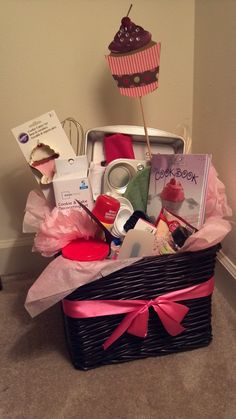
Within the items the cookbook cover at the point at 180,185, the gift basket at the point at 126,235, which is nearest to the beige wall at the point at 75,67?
the gift basket at the point at 126,235

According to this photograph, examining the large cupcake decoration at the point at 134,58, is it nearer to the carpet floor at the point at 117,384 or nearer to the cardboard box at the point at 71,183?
the cardboard box at the point at 71,183

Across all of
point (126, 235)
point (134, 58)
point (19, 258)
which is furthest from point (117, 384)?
point (134, 58)

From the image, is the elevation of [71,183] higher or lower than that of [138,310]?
higher

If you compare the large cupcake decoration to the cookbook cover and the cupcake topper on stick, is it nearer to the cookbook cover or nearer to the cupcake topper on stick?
the cupcake topper on stick

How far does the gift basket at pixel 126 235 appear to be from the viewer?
66 centimetres

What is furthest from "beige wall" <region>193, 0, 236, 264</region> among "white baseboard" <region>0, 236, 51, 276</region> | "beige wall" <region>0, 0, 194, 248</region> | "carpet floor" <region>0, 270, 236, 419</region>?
"white baseboard" <region>0, 236, 51, 276</region>

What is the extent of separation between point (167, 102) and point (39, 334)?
27.3 inches

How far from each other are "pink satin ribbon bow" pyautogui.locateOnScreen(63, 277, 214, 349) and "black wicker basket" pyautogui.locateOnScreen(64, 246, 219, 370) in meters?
0.01

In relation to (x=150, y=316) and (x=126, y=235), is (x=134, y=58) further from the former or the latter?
(x=150, y=316)

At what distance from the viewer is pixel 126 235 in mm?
688

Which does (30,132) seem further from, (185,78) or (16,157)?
(185,78)

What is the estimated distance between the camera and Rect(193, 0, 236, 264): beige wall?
0.83 m

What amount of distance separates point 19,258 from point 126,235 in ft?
1.80

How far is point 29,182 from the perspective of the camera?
1.07 metres
